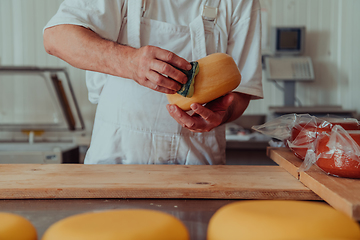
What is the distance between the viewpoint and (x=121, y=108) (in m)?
1.09

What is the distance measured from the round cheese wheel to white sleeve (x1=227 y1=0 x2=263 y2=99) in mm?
766

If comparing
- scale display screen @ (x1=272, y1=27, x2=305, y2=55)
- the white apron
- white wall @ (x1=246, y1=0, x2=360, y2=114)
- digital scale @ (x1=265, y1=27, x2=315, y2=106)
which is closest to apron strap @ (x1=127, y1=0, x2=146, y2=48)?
the white apron

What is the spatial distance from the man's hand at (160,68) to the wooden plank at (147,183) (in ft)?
0.77

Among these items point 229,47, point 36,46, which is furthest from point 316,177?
point 36,46

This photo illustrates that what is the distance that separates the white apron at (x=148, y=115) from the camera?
108cm

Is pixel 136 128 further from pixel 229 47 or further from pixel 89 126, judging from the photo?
pixel 89 126

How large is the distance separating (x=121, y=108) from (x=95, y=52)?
0.88 ft

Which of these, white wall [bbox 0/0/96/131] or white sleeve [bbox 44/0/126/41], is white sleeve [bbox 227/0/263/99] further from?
white wall [bbox 0/0/96/131]

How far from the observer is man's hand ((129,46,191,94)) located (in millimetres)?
711

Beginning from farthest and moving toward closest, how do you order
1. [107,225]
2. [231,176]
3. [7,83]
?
[7,83], [231,176], [107,225]

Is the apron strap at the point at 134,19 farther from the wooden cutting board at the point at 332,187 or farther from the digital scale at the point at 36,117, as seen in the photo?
the digital scale at the point at 36,117

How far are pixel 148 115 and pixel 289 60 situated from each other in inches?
82.1

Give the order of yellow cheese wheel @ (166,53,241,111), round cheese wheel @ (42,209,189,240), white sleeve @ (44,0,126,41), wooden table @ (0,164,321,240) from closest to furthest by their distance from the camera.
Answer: round cheese wheel @ (42,209,189,240) → wooden table @ (0,164,321,240) → yellow cheese wheel @ (166,53,241,111) → white sleeve @ (44,0,126,41)

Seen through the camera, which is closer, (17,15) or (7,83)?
(7,83)
